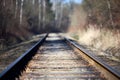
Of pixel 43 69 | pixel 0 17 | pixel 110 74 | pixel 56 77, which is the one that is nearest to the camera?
pixel 110 74

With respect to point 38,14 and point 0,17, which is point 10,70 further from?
point 38,14

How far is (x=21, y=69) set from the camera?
8352mm

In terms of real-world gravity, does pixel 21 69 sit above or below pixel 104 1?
below

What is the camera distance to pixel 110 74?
6.76 m

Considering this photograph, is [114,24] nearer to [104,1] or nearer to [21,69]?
[104,1]

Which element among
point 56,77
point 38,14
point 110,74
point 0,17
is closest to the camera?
point 110,74

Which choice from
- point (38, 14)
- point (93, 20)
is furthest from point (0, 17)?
point (38, 14)

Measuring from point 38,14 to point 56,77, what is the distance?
2484 inches

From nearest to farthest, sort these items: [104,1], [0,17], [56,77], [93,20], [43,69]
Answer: [56,77] → [43,69] → [0,17] → [104,1] → [93,20]

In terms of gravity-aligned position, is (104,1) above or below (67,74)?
above

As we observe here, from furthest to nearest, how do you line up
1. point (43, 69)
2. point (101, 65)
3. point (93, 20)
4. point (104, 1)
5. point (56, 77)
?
point (93, 20) → point (104, 1) → point (43, 69) → point (101, 65) → point (56, 77)

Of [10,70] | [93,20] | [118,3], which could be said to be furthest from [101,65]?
[93,20]

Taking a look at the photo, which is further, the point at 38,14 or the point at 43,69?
the point at 38,14

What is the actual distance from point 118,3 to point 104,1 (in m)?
3.98
